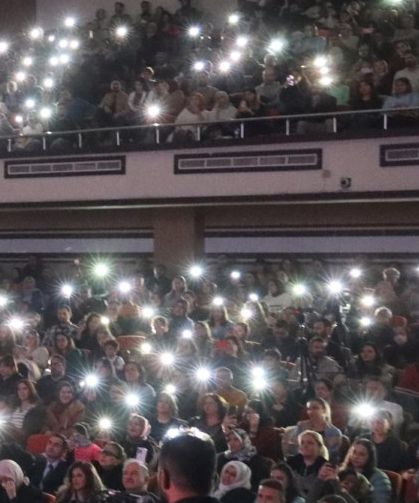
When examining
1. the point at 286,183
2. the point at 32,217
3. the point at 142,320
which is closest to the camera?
the point at 142,320

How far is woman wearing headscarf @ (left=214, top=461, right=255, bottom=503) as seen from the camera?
17.5ft

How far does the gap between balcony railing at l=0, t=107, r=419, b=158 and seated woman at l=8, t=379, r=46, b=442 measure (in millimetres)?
4271

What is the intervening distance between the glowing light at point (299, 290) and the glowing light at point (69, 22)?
819 cm

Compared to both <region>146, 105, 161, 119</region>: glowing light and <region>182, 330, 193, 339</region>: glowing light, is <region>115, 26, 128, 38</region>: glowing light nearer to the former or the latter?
<region>146, 105, 161, 119</region>: glowing light

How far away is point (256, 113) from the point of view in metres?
10.6

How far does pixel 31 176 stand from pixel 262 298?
3.74 metres

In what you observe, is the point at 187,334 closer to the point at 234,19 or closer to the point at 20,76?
the point at 234,19

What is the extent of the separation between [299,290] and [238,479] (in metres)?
4.85

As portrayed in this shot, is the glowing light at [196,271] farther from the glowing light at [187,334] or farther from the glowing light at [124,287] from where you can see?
the glowing light at [187,334]

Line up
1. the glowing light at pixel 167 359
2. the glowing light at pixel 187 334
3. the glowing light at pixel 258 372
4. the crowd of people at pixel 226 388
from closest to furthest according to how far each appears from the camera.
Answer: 1. the crowd of people at pixel 226 388
2. the glowing light at pixel 258 372
3. the glowing light at pixel 167 359
4. the glowing light at pixel 187 334

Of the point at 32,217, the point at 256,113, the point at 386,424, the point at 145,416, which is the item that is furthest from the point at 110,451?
the point at 32,217

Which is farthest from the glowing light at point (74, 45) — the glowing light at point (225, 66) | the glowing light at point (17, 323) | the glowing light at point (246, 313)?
the glowing light at point (246, 313)

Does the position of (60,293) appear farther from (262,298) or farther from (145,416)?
(145,416)

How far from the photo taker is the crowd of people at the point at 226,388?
18.0 ft
